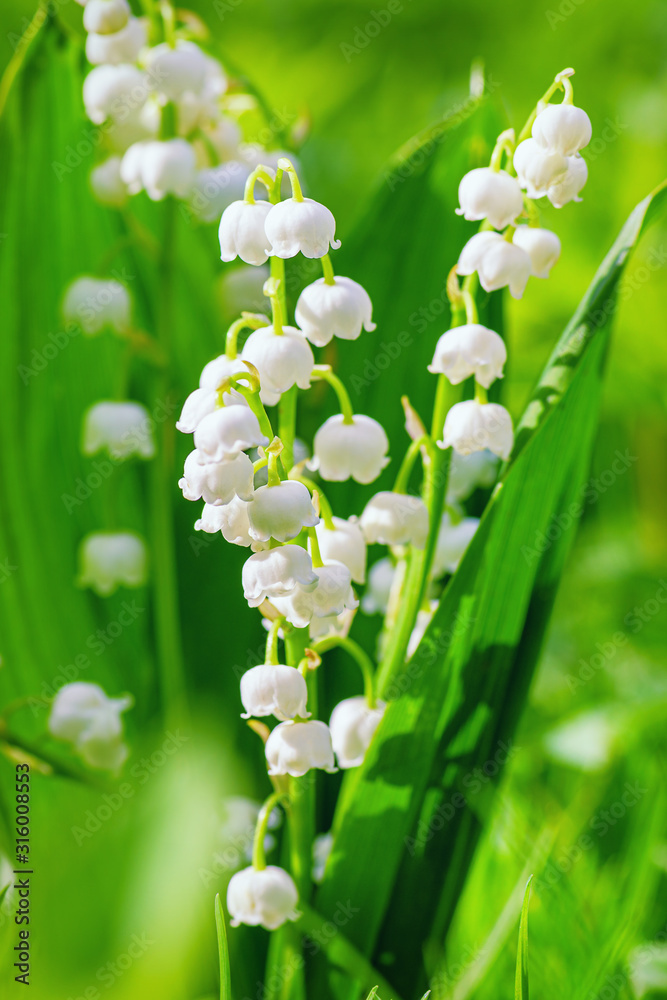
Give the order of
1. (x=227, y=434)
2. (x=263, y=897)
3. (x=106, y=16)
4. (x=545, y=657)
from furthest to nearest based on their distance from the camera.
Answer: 1. (x=545, y=657)
2. (x=106, y=16)
3. (x=263, y=897)
4. (x=227, y=434)

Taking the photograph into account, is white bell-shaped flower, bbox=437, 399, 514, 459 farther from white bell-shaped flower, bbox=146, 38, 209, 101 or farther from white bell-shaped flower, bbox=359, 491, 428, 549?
white bell-shaped flower, bbox=146, 38, 209, 101

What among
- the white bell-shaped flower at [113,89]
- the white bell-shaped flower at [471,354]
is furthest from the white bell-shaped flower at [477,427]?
the white bell-shaped flower at [113,89]

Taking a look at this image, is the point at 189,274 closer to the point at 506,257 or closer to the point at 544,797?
the point at 506,257

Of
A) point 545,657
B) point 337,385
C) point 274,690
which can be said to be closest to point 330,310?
point 337,385

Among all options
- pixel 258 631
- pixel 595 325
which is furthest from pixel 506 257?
pixel 258 631

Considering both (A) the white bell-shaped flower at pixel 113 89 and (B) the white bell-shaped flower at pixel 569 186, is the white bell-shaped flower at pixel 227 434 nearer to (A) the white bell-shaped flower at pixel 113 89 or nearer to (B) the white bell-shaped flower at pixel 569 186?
(B) the white bell-shaped flower at pixel 569 186

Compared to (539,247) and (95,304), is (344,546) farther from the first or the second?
(95,304)
